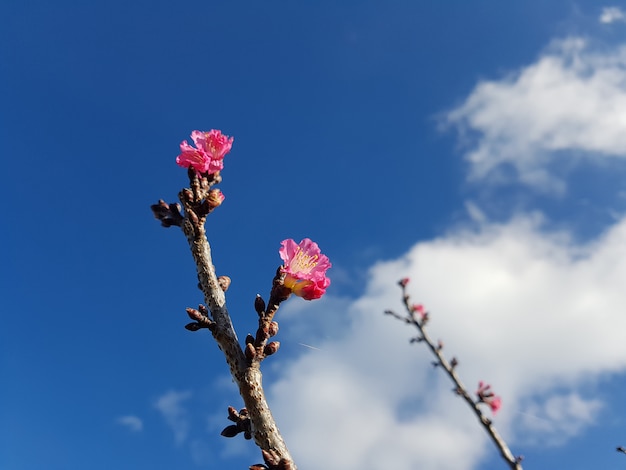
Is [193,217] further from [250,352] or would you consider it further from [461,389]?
[461,389]

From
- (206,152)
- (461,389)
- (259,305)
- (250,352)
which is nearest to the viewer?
(461,389)

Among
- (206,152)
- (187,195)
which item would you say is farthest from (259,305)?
(206,152)

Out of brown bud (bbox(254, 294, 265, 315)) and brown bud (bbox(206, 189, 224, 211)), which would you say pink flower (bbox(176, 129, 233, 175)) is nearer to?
brown bud (bbox(206, 189, 224, 211))

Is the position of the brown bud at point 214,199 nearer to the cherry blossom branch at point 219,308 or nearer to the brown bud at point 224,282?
the cherry blossom branch at point 219,308

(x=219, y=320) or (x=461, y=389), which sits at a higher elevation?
(x=219, y=320)

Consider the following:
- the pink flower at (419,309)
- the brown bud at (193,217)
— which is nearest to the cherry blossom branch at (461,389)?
the pink flower at (419,309)

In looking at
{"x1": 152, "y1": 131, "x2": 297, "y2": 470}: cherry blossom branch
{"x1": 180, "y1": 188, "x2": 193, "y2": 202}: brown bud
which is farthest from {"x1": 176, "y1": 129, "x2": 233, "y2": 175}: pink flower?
{"x1": 180, "y1": 188, "x2": 193, "y2": 202}: brown bud
